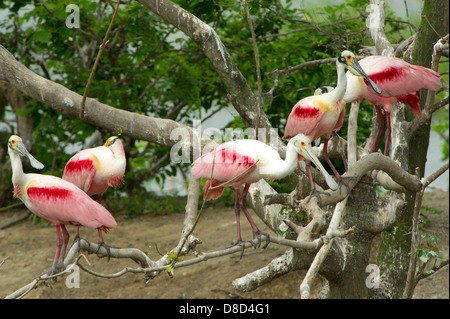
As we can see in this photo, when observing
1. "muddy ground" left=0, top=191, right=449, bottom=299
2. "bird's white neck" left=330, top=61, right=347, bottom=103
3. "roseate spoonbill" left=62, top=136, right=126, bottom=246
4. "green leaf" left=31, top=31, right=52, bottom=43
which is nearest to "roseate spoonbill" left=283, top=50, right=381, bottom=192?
"bird's white neck" left=330, top=61, right=347, bottom=103

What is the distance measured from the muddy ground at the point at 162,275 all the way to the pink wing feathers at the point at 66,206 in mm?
2840

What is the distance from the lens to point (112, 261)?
7281 millimetres

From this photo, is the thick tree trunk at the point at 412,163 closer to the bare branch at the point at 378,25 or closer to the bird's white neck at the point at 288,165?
the bare branch at the point at 378,25

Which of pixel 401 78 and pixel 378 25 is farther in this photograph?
pixel 378 25

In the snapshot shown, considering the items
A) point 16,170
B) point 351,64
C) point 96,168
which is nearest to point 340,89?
point 351,64

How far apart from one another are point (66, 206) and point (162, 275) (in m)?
3.77

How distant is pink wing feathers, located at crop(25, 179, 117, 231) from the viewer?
362cm

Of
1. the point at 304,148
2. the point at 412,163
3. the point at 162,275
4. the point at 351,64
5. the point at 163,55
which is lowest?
the point at 162,275

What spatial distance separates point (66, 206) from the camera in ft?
11.9

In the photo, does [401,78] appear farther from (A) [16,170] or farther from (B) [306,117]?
(A) [16,170]

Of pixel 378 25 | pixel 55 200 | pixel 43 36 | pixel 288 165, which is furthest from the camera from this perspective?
pixel 43 36

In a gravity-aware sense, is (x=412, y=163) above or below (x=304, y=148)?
below

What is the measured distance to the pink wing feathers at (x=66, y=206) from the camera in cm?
362
